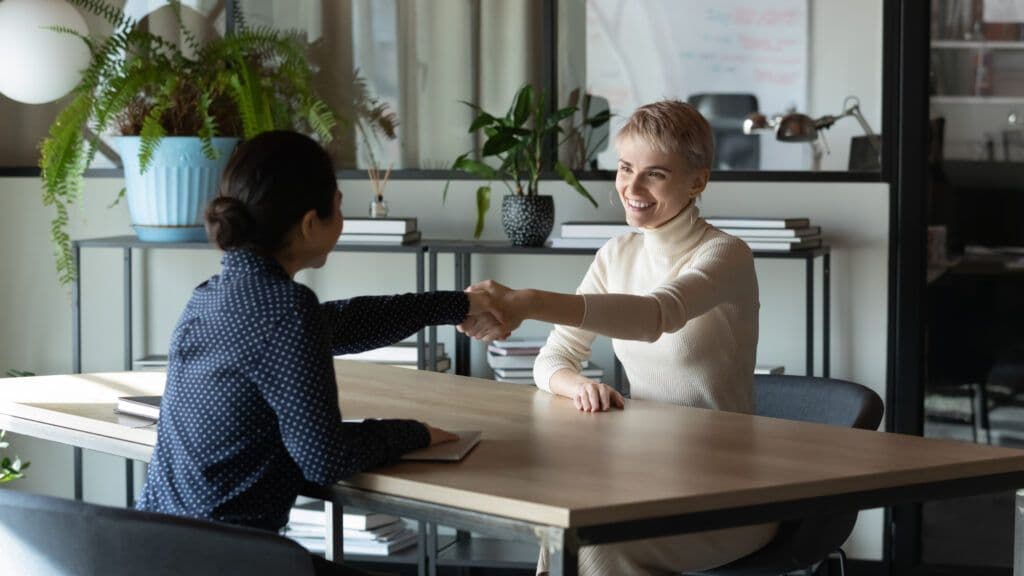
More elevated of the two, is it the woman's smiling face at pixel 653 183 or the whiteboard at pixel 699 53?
the whiteboard at pixel 699 53

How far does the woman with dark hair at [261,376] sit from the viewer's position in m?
1.69

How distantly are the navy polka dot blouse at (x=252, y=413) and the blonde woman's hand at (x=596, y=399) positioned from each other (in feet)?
1.56

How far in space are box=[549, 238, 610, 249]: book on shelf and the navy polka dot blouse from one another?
1725 mm

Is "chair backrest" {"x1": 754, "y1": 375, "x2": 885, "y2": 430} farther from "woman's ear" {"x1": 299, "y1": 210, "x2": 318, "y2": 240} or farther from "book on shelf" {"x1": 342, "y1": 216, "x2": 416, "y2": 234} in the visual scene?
"book on shelf" {"x1": 342, "y1": 216, "x2": 416, "y2": 234}

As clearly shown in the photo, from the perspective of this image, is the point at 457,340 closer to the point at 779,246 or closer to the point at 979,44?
the point at 779,246

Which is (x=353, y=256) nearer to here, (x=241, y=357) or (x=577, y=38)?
(x=577, y=38)

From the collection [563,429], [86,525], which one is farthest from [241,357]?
[563,429]

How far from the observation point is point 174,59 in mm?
3623

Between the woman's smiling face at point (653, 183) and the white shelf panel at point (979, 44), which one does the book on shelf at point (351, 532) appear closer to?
the woman's smiling face at point (653, 183)

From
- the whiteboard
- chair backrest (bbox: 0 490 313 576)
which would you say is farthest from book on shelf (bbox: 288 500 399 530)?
chair backrest (bbox: 0 490 313 576)

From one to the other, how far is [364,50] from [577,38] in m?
0.65

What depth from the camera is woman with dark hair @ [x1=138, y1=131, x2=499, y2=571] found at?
169 centimetres

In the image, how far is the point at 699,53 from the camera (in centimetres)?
374

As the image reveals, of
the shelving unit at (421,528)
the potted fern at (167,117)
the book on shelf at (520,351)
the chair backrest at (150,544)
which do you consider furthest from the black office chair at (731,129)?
the chair backrest at (150,544)
